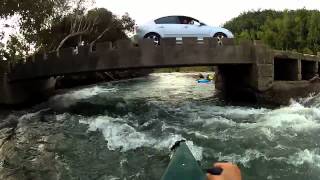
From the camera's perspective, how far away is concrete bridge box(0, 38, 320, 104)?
2398 centimetres

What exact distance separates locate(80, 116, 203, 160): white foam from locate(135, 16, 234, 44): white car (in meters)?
6.75

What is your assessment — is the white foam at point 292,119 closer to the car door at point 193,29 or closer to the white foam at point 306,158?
the white foam at point 306,158

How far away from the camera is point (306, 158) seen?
13.4 m

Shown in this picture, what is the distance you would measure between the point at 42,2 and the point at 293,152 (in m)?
11.7

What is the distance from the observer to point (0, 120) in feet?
75.4

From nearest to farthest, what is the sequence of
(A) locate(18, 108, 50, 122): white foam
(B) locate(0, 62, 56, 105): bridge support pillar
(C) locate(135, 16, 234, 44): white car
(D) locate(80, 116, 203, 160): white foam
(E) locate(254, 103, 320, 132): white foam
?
(D) locate(80, 116, 203, 160): white foam < (E) locate(254, 103, 320, 132): white foam < (A) locate(18, 108, 50, 122): white foam < (C) locate(135, 16, 234, 44): white car < (B) locate(0, 62, 56, 105): bridge support pillar

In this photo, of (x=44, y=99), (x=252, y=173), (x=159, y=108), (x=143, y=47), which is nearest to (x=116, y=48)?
(x=143, y=47)

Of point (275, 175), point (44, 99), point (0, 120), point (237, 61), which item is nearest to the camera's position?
point (275, 175)

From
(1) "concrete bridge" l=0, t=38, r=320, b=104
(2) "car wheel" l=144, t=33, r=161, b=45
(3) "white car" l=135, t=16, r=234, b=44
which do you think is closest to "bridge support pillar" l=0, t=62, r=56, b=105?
(1) "concrete bridge" l=0, t=38, r=320, b=104

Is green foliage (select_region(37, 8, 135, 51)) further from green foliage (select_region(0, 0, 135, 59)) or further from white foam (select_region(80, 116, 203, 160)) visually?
white foam (select_region(80, 116, 203, 160))

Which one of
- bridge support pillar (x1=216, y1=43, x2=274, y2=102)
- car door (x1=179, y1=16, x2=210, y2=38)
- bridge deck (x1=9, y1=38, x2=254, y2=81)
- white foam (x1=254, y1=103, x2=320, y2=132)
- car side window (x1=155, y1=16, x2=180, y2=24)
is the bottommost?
white foam (x1=254, y1=103, x2=320, y2=132)

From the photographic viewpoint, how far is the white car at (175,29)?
25328 mm

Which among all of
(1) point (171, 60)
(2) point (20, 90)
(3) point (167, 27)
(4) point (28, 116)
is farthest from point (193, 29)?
(2) point (20, 90)

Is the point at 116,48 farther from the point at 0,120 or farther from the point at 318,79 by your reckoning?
the point at 318,79
